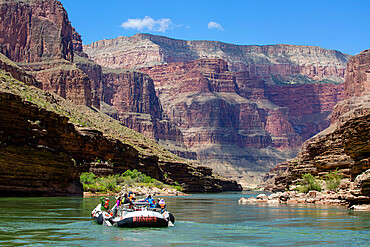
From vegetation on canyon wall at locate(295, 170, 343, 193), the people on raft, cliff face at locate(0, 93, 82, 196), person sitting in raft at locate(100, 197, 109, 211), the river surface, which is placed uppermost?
cliff face at locate(0, 93, 82, 196)

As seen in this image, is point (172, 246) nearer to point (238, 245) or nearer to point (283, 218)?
point (238, 245)

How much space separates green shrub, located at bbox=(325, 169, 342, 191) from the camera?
74375 millimetres

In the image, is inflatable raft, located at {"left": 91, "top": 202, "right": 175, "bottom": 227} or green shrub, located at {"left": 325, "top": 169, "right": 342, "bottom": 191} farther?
green shrub, located at {"left": 325, "top": 169, "right": 342, "bottom": 191}

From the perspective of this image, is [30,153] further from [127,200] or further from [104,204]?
[127,200]

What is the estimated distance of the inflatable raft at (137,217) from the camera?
131 ft

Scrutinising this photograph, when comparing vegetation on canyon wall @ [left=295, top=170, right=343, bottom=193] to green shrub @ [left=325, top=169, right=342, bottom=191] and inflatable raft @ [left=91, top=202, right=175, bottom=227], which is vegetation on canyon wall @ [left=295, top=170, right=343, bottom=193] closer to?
green shrub @ [left=325, top=169, right=342, bottom=191]

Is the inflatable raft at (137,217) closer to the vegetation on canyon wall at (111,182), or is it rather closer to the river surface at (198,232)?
the river surface at (198,232)

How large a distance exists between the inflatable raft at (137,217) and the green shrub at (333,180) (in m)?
38.1

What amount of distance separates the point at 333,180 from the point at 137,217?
145 feet

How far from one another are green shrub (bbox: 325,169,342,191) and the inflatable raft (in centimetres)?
3808

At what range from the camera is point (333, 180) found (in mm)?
76562

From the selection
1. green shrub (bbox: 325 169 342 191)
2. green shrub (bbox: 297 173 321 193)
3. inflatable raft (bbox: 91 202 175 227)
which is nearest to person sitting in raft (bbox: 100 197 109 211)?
inflatable raft (bbox: 91 202 175 227)

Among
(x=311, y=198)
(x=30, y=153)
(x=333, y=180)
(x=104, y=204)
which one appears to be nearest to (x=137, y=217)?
(x=104, y=204)

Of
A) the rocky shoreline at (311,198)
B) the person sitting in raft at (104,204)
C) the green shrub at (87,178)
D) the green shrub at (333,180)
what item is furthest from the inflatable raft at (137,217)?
the green shrub at (87,178)
